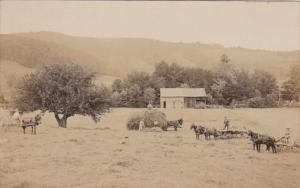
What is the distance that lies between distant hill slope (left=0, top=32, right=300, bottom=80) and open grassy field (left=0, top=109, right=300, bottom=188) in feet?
0.96

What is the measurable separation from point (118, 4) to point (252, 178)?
136 cm

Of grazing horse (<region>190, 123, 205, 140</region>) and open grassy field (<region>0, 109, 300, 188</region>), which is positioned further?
grazing horse (<region>190, 123, 205, 140</region>)

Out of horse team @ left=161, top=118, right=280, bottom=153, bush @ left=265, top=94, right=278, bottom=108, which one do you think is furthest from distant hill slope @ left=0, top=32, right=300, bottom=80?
horse team @ left=161, top=118, right=280, bottom=153

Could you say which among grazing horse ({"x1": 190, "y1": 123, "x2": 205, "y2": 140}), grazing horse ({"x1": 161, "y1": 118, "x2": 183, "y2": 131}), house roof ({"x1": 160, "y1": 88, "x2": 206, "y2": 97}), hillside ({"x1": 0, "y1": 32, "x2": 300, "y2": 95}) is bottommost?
grazing horse ({"x1": 190, "y1": 123, "x2": 205, "y2": 140})

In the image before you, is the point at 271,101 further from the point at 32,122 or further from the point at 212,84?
the point at 32,122

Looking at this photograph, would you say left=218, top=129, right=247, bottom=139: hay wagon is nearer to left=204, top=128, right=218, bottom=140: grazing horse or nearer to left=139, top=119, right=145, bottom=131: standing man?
left=204, top=128, right=218, bottom=140: grazing horse

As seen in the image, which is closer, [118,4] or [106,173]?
[106,173]

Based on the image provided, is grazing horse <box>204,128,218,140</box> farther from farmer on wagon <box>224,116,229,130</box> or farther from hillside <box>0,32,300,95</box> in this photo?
hillside <box>0,32,300,95</box>

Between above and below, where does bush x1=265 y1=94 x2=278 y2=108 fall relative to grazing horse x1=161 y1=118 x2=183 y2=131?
above

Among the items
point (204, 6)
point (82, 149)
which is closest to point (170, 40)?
point (204, 6)

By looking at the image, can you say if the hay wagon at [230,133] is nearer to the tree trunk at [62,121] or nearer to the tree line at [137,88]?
the tree line at [137,88]

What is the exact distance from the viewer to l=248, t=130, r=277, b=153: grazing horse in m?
2.89

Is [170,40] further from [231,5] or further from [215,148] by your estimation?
[215,148]

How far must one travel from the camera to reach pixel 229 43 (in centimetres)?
297
